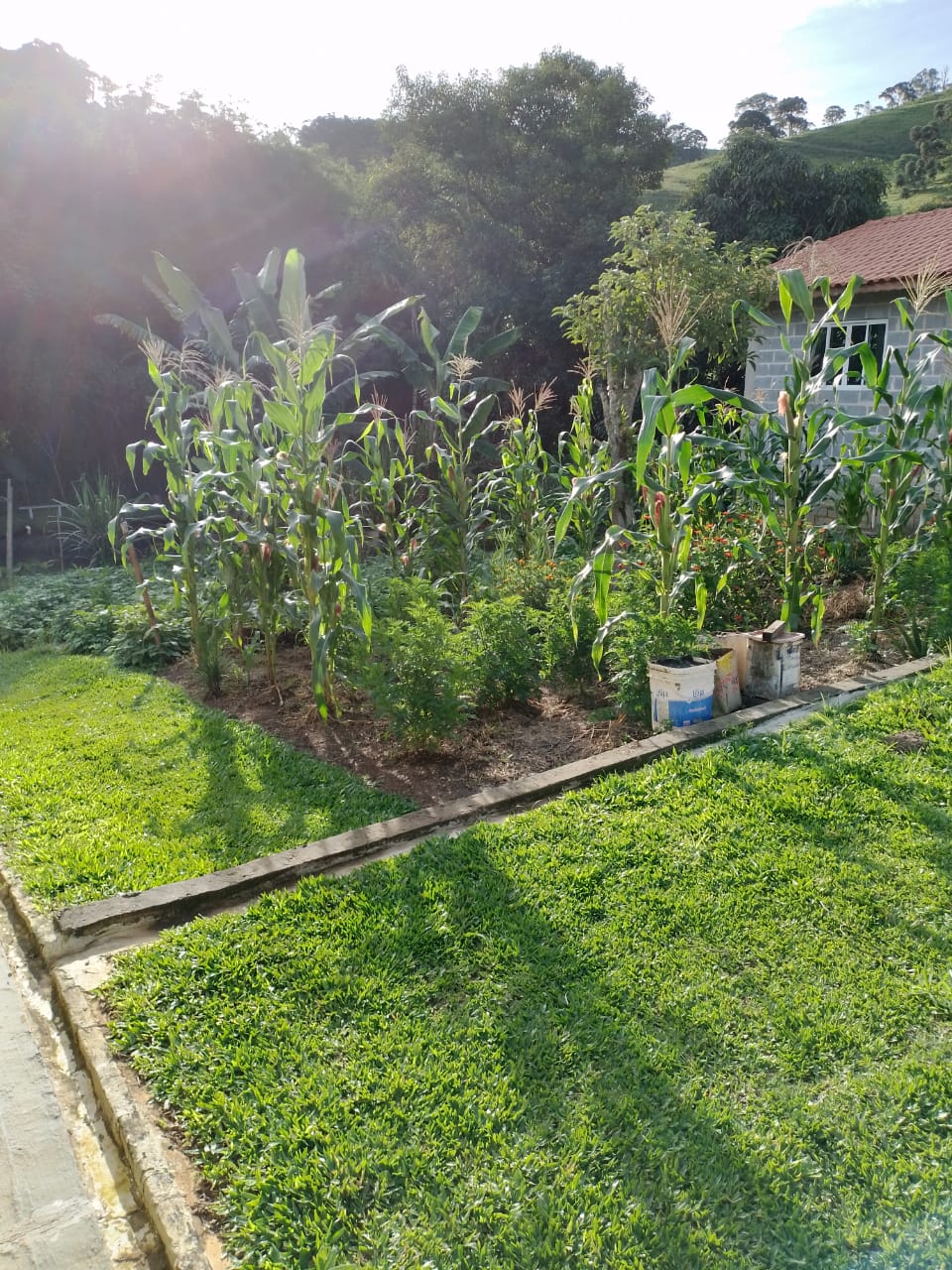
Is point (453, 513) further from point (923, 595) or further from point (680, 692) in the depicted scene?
point (923, 595)

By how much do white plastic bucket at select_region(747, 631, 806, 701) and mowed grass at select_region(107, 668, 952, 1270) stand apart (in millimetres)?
1322

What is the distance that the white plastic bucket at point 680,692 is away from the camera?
4.61 m

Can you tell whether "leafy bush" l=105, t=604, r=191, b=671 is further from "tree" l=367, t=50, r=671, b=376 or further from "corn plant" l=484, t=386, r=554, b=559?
"tree" l=367, t=50, r=671, b=376

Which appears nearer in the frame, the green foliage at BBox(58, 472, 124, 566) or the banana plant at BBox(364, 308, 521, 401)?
the banana plant at BBox(364, 308, 521, 401)

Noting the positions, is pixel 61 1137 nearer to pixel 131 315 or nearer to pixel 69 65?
pixel 131 315

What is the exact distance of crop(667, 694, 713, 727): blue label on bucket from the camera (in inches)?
183

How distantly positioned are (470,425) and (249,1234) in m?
6.25

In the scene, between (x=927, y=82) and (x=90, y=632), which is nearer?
(x=90, y=632)

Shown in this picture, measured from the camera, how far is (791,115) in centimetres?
5266

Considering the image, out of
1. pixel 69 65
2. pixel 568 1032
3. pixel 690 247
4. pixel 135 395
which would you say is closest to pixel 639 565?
pixel 568 1032

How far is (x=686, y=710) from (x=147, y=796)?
9.15 ft

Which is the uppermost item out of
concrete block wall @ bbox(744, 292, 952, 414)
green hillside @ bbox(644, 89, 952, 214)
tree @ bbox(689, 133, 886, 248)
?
green hillside @ bbox(644, 89, 952, 214)

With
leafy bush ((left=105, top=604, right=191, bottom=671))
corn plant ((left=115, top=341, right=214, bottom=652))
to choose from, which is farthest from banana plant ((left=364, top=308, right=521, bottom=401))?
leafy bush ((left=105, top=604, right=191, bottom=671))

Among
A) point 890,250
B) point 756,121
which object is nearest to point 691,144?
point 756,121
